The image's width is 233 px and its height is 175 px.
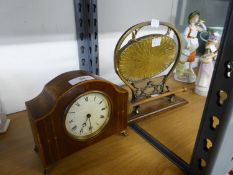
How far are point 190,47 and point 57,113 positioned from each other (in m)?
0.64

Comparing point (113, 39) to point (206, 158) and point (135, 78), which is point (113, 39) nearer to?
point (135, 78)

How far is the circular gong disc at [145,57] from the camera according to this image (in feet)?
1.78

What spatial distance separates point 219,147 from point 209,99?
0.09 m

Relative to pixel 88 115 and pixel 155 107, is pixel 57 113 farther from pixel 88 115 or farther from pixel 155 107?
pixel 155 107

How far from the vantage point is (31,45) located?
0.60 metres

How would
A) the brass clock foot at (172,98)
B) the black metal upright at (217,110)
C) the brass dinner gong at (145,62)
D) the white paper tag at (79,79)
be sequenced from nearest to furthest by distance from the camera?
the black metal upright at (217,110)
the white paper tag at (79,79)
the brass dinner gong at (145,62)
the brass clock foot at (172,98)

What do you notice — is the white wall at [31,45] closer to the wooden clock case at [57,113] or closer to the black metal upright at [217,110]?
the wooden clock case at [57,113]

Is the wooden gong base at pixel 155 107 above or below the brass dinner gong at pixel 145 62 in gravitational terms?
below

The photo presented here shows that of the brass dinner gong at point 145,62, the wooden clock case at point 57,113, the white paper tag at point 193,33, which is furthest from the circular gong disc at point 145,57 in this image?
the white paper tag at point 193,33

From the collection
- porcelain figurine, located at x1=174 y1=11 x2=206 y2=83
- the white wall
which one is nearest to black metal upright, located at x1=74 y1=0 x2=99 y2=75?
the white wall

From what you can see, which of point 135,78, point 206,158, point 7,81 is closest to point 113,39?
point 135,78

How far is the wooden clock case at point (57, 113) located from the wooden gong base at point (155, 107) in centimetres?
16

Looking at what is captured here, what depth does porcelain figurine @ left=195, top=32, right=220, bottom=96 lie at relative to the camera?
0.76 meters

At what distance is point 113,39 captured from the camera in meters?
0.75
